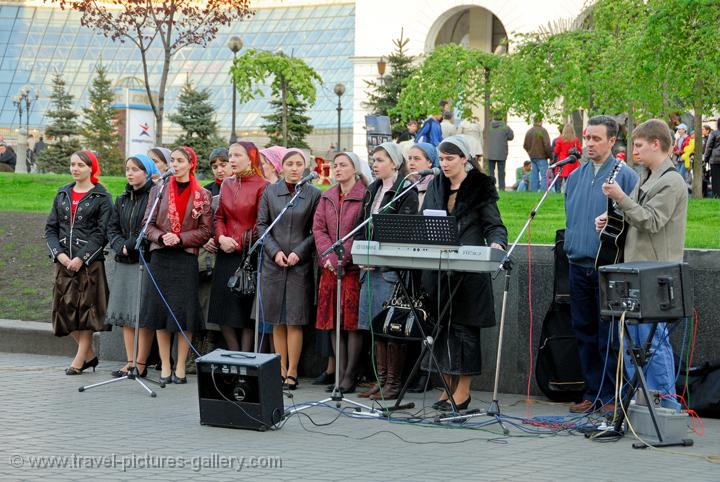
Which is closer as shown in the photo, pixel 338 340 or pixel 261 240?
pixel 338 340

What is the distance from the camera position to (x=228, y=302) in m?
12.6

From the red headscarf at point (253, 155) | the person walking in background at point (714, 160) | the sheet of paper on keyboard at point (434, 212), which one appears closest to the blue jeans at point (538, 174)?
the person walking in background at point (714, 160)

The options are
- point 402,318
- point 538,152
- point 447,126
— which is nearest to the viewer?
point 402,318

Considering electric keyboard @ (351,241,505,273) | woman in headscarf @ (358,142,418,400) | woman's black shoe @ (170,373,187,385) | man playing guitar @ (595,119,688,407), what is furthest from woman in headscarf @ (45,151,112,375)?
man playing guitar @ (595,119,688,407)

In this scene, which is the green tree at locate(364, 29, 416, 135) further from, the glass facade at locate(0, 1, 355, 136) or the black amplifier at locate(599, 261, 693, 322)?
the black amplifier at locate(599, 261, 693, 322)

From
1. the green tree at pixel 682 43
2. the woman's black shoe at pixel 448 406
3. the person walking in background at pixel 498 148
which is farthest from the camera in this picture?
the person walking in background at pixel 498 148

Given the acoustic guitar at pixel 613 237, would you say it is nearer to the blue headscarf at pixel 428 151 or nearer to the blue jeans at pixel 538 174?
the blue headscarf at pixel 428 151

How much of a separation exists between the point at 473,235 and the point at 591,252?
0.99m

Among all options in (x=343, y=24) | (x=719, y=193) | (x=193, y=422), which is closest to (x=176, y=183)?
(x=193, y=422)

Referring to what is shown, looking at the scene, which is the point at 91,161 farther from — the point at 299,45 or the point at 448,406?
the point at 299,45

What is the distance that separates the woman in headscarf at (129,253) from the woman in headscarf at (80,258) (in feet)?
0.68

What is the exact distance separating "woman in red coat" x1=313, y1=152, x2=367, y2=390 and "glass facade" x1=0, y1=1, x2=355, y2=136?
61.0 m

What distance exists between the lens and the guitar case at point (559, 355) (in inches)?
452

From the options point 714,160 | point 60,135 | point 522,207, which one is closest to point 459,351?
point 522,207
